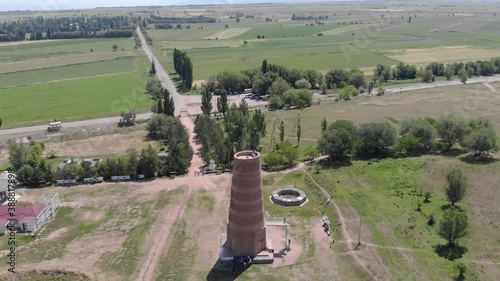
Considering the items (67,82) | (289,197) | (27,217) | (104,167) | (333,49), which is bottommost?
(289,197)

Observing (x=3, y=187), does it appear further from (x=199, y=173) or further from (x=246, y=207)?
(x=246, y=207)

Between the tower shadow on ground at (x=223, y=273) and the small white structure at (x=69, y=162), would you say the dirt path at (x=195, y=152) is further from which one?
the tower shadow on ground at (x=223, y=273)

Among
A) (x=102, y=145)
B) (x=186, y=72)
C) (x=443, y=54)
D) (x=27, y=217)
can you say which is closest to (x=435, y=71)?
(x=443, y=54)

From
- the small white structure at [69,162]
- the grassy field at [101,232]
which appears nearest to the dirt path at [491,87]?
the grassy field at [101,232]

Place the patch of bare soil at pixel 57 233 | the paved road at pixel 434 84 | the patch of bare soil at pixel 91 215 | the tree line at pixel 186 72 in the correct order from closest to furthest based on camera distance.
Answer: the patch of bare soil at pixel 57 233 < the patch of bare soil at pixel 91 215 < the tree line at pixel 186 72 < the paved road at pixel 434 84

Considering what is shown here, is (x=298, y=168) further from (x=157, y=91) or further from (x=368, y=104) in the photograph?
(x=157, y=91)

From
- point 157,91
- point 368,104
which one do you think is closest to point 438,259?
point 368,104
